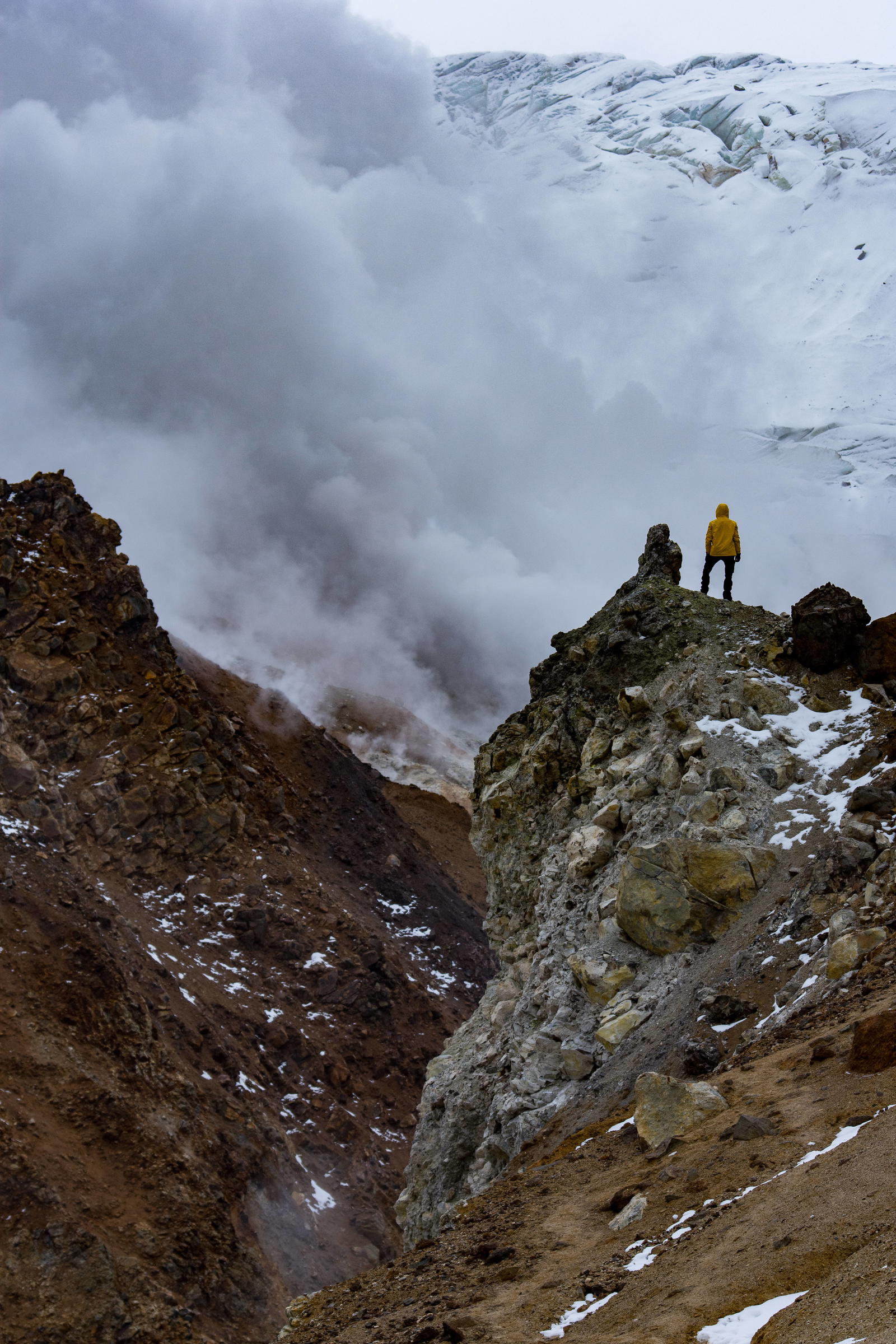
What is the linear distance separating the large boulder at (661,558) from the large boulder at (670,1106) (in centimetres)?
1452

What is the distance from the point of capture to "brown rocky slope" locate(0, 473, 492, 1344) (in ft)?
82.4

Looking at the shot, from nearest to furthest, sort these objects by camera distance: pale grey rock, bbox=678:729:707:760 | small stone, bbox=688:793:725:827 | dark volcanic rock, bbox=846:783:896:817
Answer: dark volcanic rock, bbox=846:783:896:817, small stone, bbox=688:793:725:827, pale grey rock, bbox=678:729:707:760

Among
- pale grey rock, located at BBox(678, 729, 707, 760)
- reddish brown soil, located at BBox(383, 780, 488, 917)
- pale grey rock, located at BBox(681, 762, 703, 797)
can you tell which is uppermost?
reddish brown soil, located at BBox(383, 780, 488, 917)

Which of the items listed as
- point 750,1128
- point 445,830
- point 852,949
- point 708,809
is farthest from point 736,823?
point 445,830

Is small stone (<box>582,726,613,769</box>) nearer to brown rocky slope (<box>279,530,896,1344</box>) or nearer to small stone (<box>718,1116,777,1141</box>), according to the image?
brown rocky slope (<box>279,530,896,1344</box>)

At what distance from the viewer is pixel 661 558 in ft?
76.4

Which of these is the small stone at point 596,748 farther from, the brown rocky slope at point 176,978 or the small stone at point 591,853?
the brown rocky slope at point 176,978

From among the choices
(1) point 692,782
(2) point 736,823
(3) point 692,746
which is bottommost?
(2) point 736,823

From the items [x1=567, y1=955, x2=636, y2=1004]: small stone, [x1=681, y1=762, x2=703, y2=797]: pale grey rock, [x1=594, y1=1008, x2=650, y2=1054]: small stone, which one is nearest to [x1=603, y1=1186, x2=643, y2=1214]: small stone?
[x1=594, y1=1008, x2=650, y2=1054]: small stone

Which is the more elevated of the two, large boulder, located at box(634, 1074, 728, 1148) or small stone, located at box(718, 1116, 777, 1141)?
large boulder, located at box(634, 1074, 728, 1148)

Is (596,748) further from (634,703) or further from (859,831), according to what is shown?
(859,831)

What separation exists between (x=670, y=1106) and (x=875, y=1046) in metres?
2.35

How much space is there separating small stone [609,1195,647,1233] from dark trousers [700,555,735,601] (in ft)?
49.7

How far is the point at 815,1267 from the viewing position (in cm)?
556
